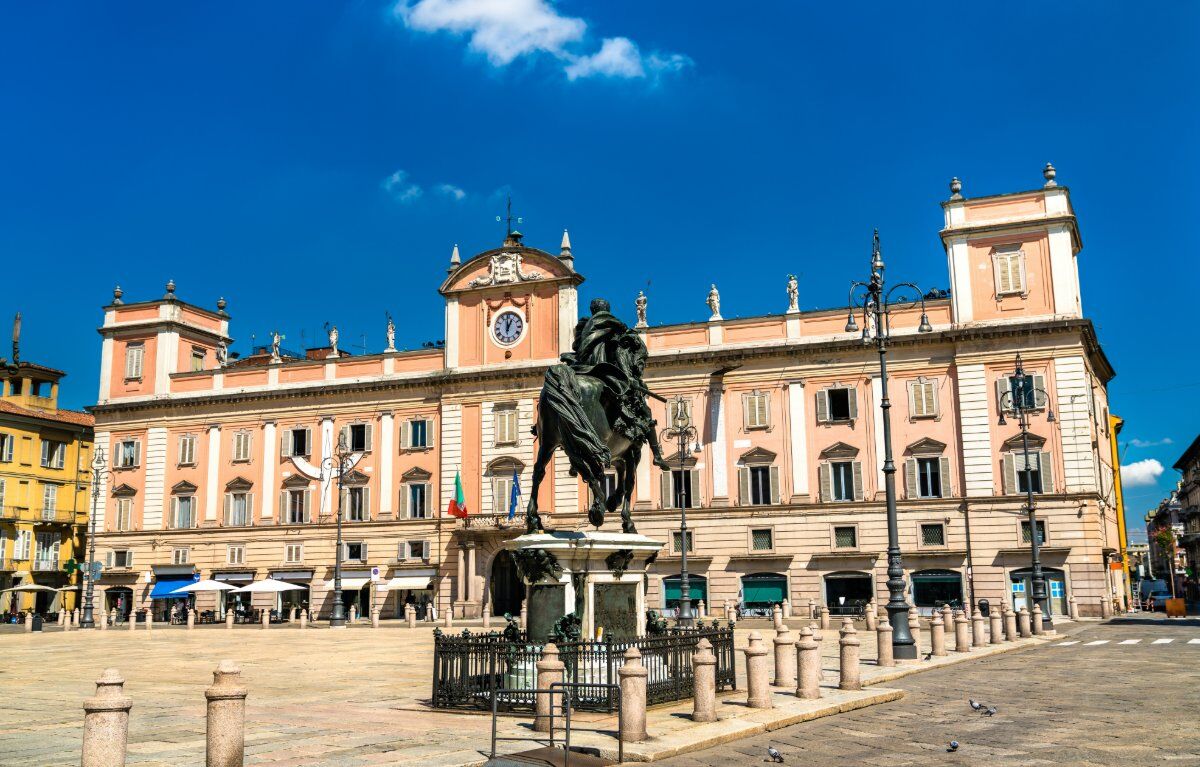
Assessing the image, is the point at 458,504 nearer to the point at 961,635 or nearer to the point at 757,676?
the point at 961,635

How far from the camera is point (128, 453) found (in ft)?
189

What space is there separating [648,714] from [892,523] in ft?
36.2

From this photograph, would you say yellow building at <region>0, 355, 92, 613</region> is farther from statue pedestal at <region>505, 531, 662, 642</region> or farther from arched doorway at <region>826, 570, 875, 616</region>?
statue pedestal at <region>505, 531, 662, 642</region>

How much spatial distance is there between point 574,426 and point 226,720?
6.03 m

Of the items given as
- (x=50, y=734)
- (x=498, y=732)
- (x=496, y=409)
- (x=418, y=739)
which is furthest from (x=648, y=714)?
(x=496, y=409)

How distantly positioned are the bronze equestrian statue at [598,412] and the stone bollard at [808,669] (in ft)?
8.95

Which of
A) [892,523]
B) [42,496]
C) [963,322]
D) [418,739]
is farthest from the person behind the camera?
[42,496]

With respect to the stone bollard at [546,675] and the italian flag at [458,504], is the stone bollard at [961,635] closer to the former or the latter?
the stone bollard at [546,675]

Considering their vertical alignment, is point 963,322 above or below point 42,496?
above

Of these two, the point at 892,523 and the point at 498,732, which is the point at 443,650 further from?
the point at 892,523

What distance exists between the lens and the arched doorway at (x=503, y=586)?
50.0m

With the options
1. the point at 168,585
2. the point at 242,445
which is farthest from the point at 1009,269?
the point at 168,585

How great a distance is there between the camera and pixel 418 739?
11078 millimetres

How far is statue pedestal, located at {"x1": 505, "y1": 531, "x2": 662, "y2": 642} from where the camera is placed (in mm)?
13094
